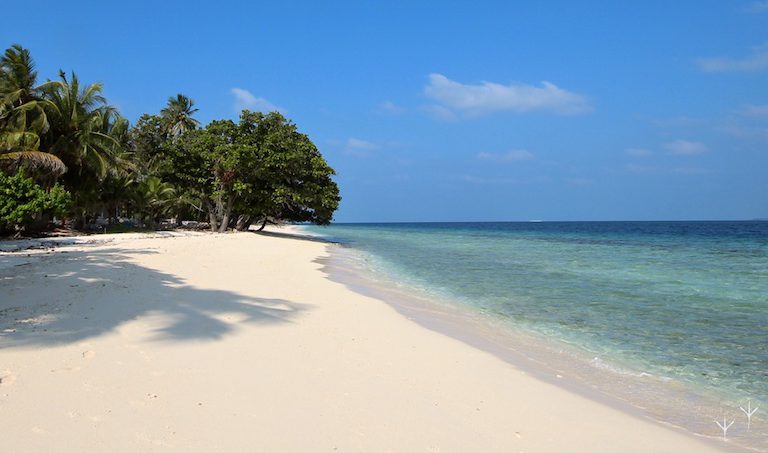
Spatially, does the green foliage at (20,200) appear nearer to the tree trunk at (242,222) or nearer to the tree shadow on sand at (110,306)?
the tree shadow on sand at (110,306)

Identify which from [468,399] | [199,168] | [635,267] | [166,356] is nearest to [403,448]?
[468,399]

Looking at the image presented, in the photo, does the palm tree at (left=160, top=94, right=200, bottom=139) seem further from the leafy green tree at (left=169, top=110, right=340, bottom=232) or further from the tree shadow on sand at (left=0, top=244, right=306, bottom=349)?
the tree shadow on sand at (left=0, top=244, right=306, bottom=349)

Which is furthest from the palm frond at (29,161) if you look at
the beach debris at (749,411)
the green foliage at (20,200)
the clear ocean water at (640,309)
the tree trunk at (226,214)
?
the beach debris at (749,411)

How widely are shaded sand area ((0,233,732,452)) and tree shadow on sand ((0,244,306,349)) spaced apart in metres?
0.04

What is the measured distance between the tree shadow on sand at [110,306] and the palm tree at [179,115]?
44517 mm

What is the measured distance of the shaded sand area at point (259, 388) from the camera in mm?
2986

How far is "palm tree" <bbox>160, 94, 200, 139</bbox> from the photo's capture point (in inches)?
1965

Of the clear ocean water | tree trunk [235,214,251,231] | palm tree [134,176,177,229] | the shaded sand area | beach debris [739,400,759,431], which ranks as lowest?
beach debris [739,400,759,431]

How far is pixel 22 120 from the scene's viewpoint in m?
21.1

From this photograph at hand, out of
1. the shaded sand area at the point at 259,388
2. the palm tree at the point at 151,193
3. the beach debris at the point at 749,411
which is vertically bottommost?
the beach debris at the point at 749,411

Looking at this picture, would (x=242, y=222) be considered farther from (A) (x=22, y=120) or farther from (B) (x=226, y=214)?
(A) (x=22, y=120)

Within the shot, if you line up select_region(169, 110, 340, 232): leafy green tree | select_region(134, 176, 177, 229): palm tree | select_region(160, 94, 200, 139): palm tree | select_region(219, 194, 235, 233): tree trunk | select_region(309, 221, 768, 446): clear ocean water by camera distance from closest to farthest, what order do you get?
select_region(309, 221, 768, 446): clear ocean water
select_region(169, 110, 340, 232): leafy green tree
select_region(134, 176, 177, 229): palm tree
select_region(219, 194, 235, 233): tree trunk
select_region(160, 94, 200, 139): palm tree

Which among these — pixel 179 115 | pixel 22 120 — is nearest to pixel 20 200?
pixel 22 120

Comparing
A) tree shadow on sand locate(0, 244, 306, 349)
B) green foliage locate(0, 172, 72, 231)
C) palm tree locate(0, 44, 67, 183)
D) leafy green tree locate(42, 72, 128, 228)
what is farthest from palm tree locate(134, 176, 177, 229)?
tree shadow on sand locate(0, 244, 306, 349)
